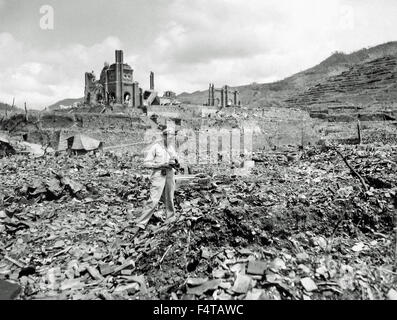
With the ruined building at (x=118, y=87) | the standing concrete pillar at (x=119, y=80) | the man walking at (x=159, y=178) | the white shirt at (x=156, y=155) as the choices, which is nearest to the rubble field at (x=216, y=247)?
the man walking at (x=159, y=178)

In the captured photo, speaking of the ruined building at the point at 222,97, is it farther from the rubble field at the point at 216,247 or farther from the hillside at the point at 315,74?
the rubble field at the point at 216,247

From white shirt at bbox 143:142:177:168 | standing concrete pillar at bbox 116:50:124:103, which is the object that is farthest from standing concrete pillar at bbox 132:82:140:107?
white shirt at bbox 143:142:177:168

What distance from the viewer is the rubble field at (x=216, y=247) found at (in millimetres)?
3203

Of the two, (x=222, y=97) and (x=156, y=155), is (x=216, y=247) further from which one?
(x=222, y=97)

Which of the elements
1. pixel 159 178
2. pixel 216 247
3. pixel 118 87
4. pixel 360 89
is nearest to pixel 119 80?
pixel 118 87

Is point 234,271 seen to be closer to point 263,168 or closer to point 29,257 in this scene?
point 29,257

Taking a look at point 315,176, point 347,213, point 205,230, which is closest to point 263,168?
point 315,176

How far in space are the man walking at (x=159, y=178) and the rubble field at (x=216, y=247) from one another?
259mm

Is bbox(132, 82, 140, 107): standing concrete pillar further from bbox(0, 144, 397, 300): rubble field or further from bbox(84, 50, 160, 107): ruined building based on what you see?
bbox(0, 144, 397, 300): rubble field

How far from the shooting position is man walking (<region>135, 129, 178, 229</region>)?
4879mm

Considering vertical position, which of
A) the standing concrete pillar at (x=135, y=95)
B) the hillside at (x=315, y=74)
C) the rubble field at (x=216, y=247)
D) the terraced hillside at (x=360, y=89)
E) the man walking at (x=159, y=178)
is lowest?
the rubble field at (x=216, y=247)

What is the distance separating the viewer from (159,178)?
194 inches

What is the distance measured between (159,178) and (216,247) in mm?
1573
